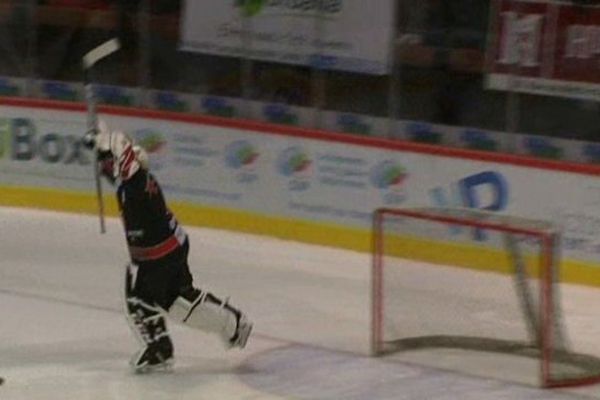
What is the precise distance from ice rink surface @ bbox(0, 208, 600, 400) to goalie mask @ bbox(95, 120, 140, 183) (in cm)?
99

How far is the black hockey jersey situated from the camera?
8008 millimetres

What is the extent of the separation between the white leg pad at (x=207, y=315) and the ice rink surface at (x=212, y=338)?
0.21 m

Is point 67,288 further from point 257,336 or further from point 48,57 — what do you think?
point 48,57

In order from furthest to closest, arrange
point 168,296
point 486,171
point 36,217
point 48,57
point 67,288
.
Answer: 1. point 48,57
2. point 36,217
3. point 486,171
4. point 67,288
5. point 168,296

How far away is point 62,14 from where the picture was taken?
44.7ft

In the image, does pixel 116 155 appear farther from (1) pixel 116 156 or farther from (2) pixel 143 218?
(2) pixel 143 218

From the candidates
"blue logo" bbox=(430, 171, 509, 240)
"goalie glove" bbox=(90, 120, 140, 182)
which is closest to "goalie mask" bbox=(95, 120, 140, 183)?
"goalie glove" bbox=(90, 120, 140, 182)

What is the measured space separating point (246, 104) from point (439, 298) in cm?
451

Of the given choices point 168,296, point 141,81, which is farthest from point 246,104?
point 168,296

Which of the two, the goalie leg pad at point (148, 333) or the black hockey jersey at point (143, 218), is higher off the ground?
the black hockey jersey at point (143, 218)

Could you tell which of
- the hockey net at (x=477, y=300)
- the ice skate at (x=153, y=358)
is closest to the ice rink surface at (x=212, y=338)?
the ice skate at (x=153, y=358)

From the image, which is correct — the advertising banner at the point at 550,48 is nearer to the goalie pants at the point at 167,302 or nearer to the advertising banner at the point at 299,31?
the advertising banner at the point at 299,31

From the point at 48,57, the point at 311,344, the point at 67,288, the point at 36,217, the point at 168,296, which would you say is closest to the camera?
the point at 168,296

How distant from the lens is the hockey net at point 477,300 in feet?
26.9
